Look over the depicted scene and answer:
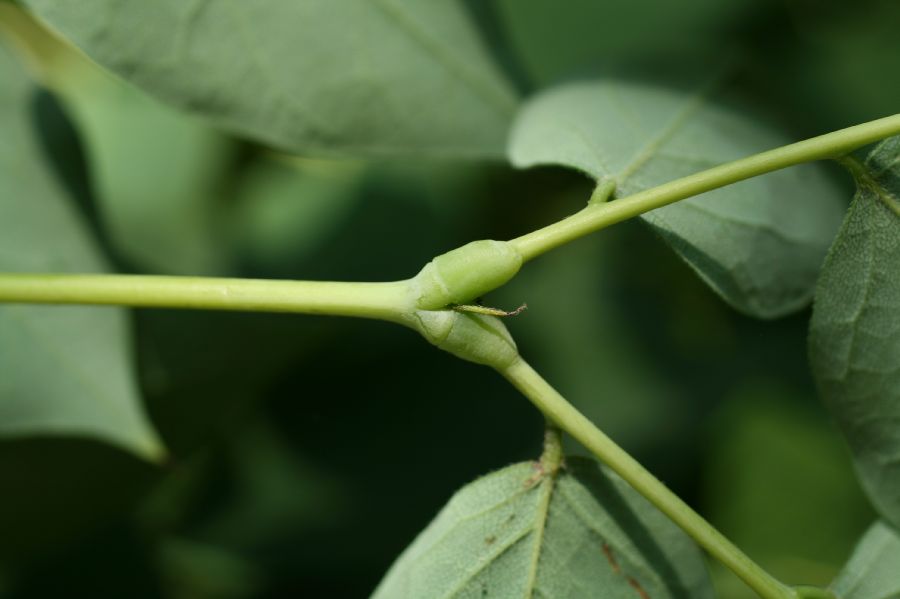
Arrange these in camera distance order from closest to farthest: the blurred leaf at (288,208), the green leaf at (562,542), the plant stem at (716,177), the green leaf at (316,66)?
the plant stem at (716,177), the green leaf at (562,542), the green leaf at (316,66), the blurred leaf at (288,208)

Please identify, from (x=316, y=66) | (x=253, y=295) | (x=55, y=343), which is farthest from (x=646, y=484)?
(x=55, y=343)

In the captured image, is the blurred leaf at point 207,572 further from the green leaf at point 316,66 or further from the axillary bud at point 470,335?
the axillary bud at point 470,335

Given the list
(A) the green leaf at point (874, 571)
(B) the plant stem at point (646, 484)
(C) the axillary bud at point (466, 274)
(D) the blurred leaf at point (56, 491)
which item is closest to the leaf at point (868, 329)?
(A) the green leaf at point (874, 571)

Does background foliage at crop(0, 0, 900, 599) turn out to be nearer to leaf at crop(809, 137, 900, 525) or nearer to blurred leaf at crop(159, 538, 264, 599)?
blurred leaf at crop(159, 538, 264, 599)

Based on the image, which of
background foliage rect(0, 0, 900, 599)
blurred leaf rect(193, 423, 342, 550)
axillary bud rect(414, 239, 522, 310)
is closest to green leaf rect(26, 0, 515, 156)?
background foliage rect(0, 0, 900, 599)

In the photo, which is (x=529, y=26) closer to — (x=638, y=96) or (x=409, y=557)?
(x=638, y=96)

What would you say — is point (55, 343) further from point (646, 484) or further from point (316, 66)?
point (646, 484)
